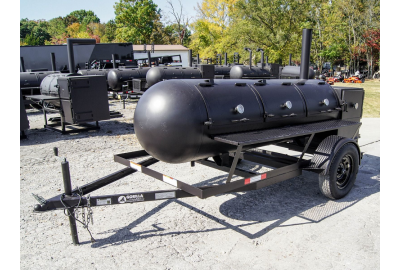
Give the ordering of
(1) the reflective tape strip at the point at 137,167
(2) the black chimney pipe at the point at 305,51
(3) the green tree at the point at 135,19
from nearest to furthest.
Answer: (1) the reflective tape strip at the point at 137,167
(2) the black chimney pipe at the point at 305,51
(3) the green tree at the point at 135,19

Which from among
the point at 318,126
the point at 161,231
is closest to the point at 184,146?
the point at 161,231

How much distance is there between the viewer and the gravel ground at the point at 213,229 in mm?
→ 3455

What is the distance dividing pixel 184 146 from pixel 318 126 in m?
2.39

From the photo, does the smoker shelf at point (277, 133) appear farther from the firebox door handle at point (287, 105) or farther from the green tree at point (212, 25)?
the green tree at point (212, 25)

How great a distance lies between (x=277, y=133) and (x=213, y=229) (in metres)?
1.53

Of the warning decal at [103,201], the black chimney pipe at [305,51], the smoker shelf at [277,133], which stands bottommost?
→ the warning decal at [103,201]

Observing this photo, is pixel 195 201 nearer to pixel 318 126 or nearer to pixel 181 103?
pixel 181 103

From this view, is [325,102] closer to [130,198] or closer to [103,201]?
[130,198]

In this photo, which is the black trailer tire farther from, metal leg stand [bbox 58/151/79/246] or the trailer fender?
metal leg stand [bbox 58/151/79/246]

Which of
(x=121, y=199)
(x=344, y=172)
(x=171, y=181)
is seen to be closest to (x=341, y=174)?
(x=344, y=172)

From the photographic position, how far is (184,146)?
12.6 ft

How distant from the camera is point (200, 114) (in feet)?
12.7

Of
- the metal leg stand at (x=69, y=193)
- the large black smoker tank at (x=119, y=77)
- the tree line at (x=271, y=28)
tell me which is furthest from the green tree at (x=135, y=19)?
the metal leg stand at (x=69, y=193)

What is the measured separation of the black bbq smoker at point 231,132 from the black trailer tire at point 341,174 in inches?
0.6
